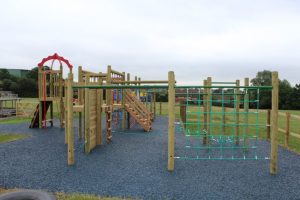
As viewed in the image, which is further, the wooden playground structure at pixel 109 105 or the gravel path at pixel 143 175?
the wooden playground structure at pixel 109 105

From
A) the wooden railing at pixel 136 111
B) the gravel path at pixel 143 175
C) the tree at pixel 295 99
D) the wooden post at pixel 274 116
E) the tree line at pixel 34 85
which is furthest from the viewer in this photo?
the tree line at pixel 34 85

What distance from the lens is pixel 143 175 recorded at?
16.2ft

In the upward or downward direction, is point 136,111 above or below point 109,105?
below

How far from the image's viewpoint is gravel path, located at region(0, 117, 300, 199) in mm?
4145

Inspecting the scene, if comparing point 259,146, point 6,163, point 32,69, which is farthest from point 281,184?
point 32,69

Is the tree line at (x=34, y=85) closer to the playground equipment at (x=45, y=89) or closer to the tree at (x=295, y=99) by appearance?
the tree at (x=295, y=99)

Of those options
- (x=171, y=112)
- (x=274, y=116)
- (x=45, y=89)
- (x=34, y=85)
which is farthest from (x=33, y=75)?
(x=274, y=116)

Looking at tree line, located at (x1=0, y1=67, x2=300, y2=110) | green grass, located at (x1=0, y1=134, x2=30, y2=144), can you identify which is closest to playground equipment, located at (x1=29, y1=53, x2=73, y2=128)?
green grass, located at (x1=0, y1=134, x2=30, y2=144)

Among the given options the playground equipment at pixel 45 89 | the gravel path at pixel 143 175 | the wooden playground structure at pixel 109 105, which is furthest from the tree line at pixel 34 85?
the gravel path at pixel 143 175

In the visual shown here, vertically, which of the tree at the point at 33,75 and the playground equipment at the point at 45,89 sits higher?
the tree at the point at 33,75

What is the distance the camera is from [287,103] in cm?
4594

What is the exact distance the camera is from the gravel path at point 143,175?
4.14 m

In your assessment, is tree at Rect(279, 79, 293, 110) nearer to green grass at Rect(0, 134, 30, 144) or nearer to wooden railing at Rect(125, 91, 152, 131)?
wooden railing at Rect(125, 91, 152, 131)

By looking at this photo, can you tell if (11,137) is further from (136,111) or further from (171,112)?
(171,112)
